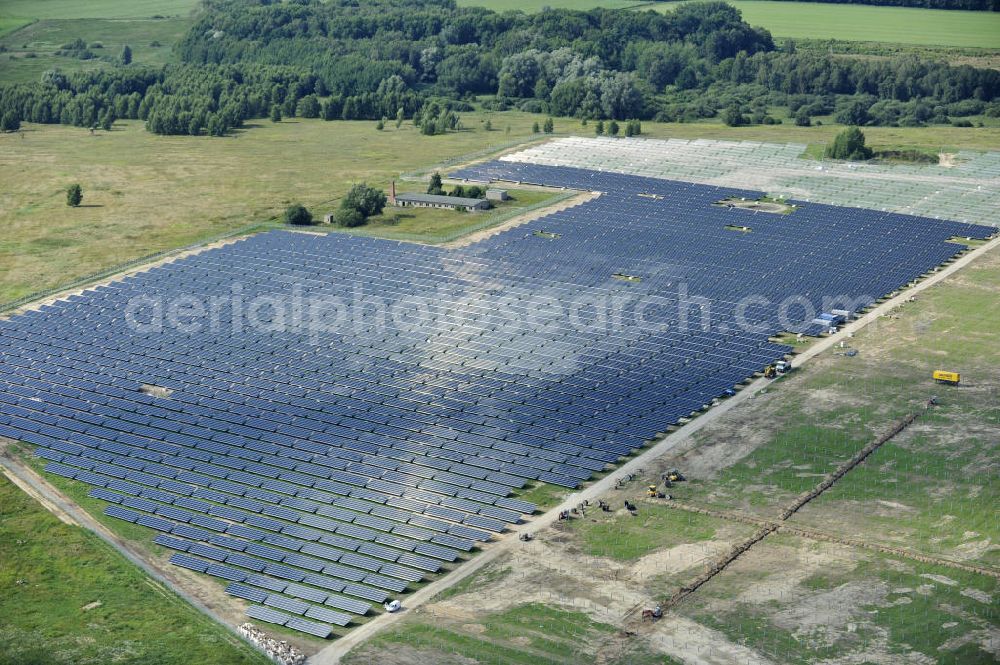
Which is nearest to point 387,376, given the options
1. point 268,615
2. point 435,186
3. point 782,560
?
point 268,615

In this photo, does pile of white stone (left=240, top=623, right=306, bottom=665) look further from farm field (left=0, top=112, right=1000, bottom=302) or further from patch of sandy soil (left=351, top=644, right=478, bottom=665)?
farm field (left=0, top=112, right=1000, bottom=302)

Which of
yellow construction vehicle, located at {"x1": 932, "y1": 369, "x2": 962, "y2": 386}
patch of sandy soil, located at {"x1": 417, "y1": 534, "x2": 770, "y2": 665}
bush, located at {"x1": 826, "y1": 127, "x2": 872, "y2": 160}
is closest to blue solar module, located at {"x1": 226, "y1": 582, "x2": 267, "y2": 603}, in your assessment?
patch of sandy soil, located at {"x1": 417, "y1": 534, "x2": 770, "y2": 665}

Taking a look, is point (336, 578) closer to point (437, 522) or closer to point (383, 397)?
point (437, 522)

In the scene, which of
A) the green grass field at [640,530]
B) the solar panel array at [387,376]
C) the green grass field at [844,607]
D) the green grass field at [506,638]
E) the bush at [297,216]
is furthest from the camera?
the bush at [297,216]

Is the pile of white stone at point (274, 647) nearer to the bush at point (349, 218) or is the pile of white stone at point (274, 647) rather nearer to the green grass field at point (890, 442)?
the green grass field at point (890, 442)

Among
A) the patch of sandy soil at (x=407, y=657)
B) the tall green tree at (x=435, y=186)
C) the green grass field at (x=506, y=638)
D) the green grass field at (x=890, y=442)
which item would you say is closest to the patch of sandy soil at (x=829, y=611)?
the green grass field at (x=890, y=442)

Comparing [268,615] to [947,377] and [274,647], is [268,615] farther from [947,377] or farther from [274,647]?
[947,377]
